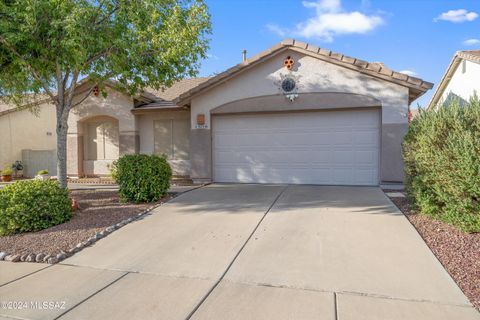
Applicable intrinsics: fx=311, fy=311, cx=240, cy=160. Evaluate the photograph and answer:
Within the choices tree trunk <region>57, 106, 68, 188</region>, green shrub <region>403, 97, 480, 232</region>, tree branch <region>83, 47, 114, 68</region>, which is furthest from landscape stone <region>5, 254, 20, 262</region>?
green shrub <region>403, 97, 480, 232</region>

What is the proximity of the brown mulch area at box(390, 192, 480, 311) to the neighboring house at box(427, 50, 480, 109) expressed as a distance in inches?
288

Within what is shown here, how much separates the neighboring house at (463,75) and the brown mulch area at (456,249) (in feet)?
24.0

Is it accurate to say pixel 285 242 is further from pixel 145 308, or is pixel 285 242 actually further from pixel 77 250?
pixel 77 250

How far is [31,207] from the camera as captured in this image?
236 inches

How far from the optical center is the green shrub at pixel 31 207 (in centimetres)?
581

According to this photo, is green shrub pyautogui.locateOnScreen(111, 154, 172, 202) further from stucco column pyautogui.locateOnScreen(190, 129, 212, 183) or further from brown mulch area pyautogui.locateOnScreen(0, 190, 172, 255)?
stucco column pyautogui.locateOnScreen(190, 129, 212, 183)

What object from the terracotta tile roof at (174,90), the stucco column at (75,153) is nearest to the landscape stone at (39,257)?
the stucco column at (75,153)

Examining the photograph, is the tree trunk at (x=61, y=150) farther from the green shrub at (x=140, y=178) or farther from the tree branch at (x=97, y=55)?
the tree branch at (x=97, y=55)

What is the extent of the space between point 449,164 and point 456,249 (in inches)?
56.6

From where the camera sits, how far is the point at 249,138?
10828 millimetres

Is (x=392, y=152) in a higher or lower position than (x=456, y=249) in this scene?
higher

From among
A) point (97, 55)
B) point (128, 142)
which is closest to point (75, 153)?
point (128, 142)

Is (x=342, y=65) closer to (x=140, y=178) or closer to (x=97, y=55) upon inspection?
(x=140, y=178)

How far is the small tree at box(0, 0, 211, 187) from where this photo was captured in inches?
258
